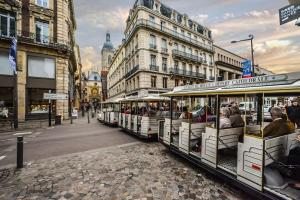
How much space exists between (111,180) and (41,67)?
1898 centimetres

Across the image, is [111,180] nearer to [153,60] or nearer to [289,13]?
[289,13]

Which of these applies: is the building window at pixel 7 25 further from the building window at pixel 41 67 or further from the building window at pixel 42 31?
the building window at pixel 41 67

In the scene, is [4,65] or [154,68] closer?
[4,65]

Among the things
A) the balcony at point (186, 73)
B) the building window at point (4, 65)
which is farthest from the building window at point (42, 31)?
the balcony at point (186, 73)

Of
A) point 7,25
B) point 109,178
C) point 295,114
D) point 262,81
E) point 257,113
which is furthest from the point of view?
point 7,25

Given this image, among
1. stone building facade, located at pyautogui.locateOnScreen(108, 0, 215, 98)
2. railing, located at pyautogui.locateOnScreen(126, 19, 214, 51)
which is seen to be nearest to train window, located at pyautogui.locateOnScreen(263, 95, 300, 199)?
stone building facade, located at pyautogui.locateOnScreen(108, 0, 215, 98)

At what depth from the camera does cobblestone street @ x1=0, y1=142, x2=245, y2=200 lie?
4352 millimetres

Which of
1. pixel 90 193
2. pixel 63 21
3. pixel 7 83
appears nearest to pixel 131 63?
pixel 63 21

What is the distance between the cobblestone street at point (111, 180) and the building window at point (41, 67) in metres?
15.6

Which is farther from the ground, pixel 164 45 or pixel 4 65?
pixel 164 45

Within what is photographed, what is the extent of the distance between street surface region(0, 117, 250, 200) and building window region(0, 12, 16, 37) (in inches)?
631

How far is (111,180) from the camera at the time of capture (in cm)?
510

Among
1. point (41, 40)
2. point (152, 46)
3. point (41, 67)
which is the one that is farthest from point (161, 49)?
point (41, 67)

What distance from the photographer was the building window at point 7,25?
18297 mm
